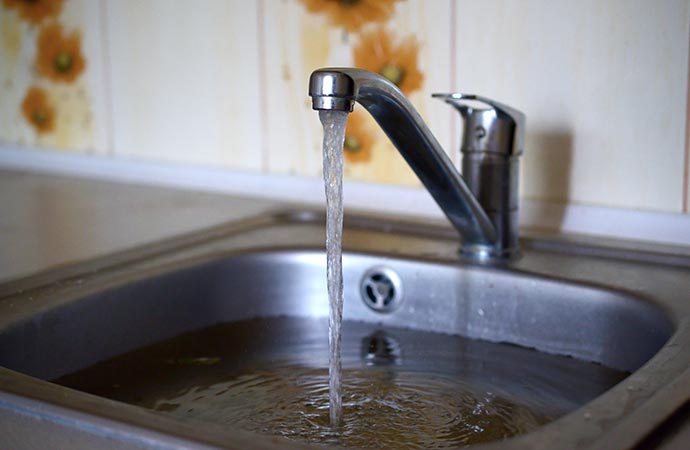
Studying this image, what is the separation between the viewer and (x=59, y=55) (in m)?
1.42

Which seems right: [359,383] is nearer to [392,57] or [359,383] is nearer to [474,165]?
[474,165]

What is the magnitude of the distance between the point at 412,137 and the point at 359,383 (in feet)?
0.70

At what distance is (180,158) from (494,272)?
591mm

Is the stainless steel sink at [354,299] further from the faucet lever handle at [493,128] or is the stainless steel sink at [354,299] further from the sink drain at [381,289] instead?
the faucet lever handle at [493,128]

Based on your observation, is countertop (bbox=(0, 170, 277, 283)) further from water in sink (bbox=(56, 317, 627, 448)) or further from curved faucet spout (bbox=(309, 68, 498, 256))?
curved faucet spout (bbox=(309, 68, 498, 256))

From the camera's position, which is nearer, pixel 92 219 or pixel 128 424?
pixel 128 424

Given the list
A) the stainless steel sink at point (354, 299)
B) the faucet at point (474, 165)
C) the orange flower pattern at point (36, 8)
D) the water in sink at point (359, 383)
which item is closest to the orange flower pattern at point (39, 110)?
the orange flower pattern at point (36, 8)

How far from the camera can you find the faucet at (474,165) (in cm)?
78

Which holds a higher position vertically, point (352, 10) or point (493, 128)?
point (352, 10)

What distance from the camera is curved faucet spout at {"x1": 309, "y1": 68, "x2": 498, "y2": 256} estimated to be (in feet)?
2.25

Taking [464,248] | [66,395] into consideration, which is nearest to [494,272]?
[464,248]

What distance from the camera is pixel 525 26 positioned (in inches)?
38.4

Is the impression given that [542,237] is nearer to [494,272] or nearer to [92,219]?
[494,272]

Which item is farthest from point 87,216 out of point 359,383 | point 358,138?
point 359,383
